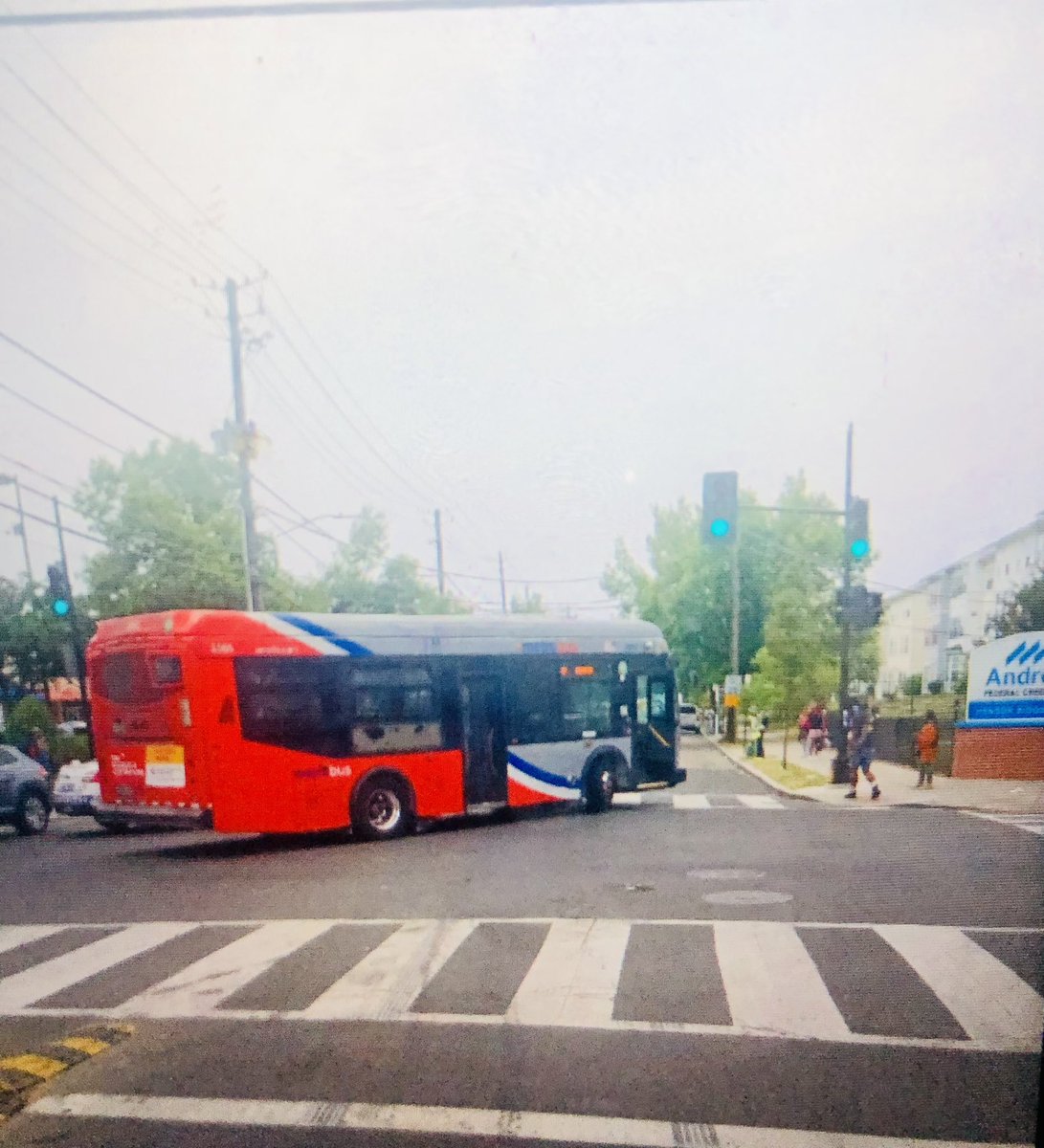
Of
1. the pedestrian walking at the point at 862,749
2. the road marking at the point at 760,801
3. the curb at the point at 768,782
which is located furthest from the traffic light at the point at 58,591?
the curb at the point at 768,782

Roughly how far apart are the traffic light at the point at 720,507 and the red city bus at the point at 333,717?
4.04 metres

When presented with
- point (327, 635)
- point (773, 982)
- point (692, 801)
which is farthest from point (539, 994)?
point (692, 801)

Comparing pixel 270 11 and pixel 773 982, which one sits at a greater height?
pixel 270 11

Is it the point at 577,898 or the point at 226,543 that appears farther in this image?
the point at 577,898

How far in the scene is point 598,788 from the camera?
50.6ft

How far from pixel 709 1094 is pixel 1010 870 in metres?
6.78

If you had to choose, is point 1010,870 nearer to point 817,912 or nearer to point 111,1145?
point 817,912

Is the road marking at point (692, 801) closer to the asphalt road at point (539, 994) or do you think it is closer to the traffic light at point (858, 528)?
the asphalt road at point (539, 994)

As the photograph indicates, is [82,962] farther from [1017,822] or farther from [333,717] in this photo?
[1017,822]

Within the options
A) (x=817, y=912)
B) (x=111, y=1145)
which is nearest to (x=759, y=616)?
(x=817, y=912)

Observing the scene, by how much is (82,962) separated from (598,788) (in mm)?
9477

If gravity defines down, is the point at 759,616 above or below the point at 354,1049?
above

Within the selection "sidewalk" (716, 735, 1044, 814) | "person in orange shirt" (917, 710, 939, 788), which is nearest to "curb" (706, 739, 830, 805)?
"sidewalk" (716, 735, 1044, 814)

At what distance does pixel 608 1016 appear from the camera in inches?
218
